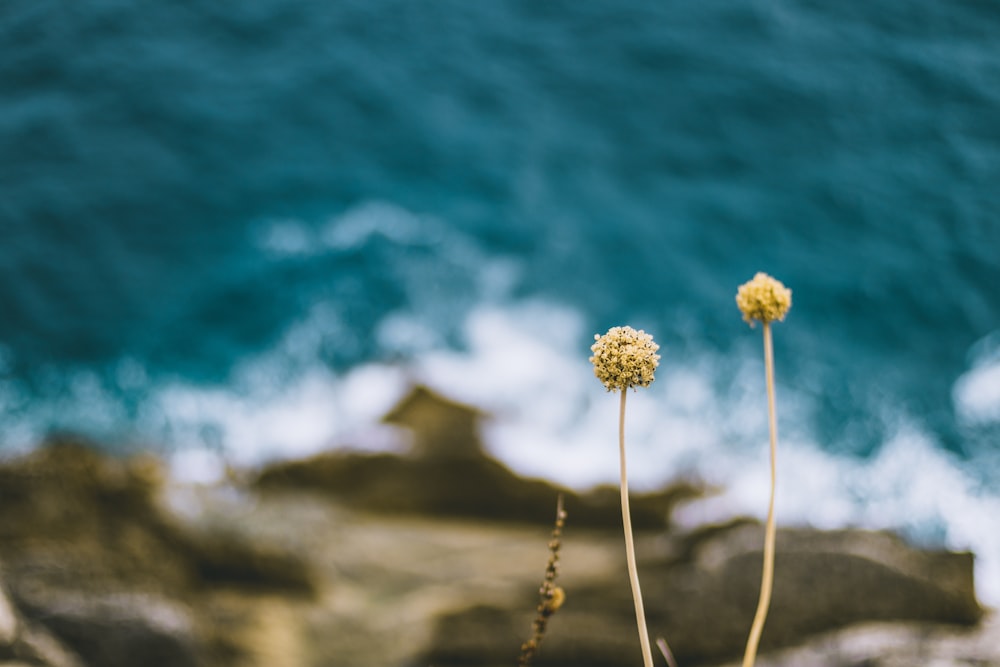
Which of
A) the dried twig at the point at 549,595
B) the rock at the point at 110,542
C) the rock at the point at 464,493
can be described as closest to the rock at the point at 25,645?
the rock at the point at 110,542

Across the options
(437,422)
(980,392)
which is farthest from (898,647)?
(980,392)

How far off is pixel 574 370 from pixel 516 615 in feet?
15.4

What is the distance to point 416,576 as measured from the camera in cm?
890

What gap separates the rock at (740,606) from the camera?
26.0 feet

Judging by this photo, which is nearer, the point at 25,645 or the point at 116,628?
the point at 25,645

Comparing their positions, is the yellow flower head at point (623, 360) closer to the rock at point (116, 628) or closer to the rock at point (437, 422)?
the rock at point (116, 628)

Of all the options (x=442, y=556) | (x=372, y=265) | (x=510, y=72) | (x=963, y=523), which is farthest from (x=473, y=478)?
(x=510, y=72)

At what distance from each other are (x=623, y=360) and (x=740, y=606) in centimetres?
667

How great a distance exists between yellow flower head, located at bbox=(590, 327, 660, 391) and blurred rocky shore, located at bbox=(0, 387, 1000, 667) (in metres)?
5.37

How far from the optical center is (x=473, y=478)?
10.0 metres

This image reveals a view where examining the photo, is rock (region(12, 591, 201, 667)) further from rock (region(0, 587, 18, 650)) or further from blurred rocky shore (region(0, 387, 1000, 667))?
rock (region(0, 587, 18, 650))

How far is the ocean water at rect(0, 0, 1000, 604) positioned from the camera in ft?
37.5

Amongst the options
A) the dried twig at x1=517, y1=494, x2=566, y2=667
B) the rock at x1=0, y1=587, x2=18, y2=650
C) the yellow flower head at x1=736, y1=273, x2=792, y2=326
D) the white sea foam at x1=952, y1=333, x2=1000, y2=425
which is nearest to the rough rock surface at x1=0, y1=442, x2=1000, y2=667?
the rock at x1=0, y1=587, x2=18, y2=650

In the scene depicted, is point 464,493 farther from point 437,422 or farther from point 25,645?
point 25,645
